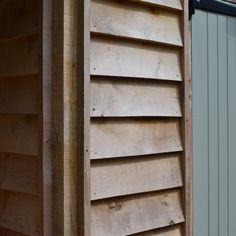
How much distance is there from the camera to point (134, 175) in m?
1.90

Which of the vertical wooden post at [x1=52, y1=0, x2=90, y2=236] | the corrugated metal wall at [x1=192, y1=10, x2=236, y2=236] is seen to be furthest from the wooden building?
the corrugated metal wall at [x1=192, y1=10, x2=236, y2=236]

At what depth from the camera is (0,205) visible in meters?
1.94

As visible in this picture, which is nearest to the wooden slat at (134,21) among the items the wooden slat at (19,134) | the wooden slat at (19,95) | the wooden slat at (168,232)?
the wooden slat at (19,95)

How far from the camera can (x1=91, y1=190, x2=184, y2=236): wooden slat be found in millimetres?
1760

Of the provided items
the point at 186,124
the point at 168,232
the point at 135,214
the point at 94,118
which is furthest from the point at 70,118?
the point at 168,232

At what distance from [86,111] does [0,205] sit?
613 millimetres

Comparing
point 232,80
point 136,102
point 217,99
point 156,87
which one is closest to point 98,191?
point 136,102

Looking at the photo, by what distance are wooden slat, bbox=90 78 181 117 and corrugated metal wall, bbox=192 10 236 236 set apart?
0.62 m

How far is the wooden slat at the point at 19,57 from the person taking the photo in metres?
1.75

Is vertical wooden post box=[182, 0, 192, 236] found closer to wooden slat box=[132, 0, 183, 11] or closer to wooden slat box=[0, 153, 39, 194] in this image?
wooden slat box=[132, 0, 183, 11]

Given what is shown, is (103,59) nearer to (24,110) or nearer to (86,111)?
(86,111)

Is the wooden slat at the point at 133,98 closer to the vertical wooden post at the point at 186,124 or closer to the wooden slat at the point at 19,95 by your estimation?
the vertical wooden post at the point at 186,124

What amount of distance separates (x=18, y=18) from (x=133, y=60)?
51cm

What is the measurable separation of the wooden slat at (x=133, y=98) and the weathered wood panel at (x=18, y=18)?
33 centimetres
